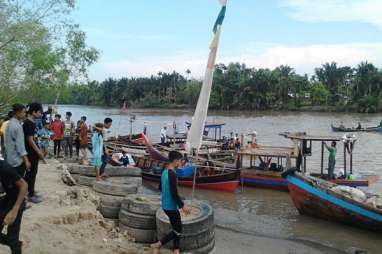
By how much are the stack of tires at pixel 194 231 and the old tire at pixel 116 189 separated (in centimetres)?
141

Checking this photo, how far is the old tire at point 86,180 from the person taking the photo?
33.1ft

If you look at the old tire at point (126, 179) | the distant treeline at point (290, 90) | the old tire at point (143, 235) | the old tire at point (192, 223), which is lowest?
the old tire at point (143, 235)

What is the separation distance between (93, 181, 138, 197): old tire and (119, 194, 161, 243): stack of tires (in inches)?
29.9

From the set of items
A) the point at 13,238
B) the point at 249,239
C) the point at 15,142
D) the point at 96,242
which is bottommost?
the point at 249,239

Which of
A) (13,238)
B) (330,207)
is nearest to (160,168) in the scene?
(330,207)

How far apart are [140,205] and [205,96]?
3555mm

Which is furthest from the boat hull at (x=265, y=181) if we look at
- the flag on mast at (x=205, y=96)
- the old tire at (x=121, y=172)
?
the old tire at (x=121, y=172)

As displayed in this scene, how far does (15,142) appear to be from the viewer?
6.10m

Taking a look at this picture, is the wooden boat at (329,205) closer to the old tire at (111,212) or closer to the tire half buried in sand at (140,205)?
the tire half buried in sand at (140,205)

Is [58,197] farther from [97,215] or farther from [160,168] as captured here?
[160,168]

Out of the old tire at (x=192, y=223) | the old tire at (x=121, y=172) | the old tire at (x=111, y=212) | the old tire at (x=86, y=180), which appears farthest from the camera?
the old tire at (x=121, y=172)

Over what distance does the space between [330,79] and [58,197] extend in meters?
96.4

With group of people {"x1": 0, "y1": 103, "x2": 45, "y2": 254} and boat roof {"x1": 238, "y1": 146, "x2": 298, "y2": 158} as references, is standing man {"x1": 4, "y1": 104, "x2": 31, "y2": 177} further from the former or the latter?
boat roof {"x1": 238, "y1": 146, "x2": 298, "y2": 158}

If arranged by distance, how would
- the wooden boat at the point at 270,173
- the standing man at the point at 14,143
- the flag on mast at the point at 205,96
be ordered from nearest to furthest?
the standing man at the point at 14,143 → the flag on mast at the point at 205,96 → the wooden boat at the point at 270,173
